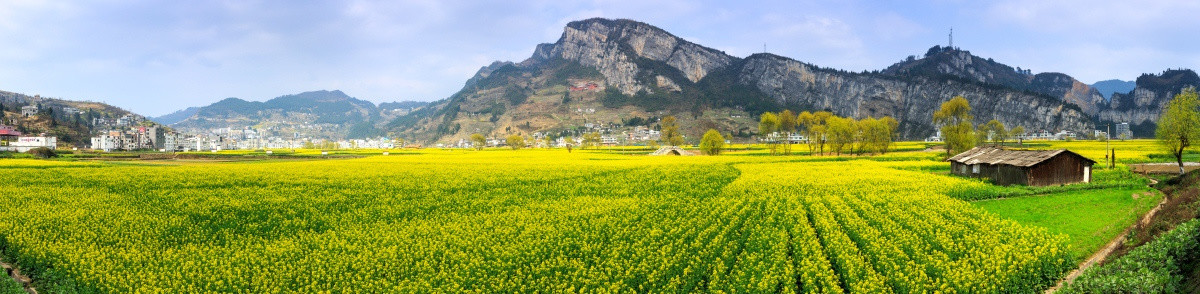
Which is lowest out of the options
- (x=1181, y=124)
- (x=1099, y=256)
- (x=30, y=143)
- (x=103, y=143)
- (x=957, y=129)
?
(x=1099, y=256)

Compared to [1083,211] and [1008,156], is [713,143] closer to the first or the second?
[1008,156]

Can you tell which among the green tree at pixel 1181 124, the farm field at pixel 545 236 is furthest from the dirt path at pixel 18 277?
the green tree at pixel 1181 124

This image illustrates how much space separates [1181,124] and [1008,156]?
55.4 feet

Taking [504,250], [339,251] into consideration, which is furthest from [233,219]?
[504,250]

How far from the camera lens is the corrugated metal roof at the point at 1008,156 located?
119 feet

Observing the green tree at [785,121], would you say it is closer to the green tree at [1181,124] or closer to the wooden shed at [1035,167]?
the green tree at [1181,124]

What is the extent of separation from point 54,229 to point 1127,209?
50129 millimetres

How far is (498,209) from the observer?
26.6 meters

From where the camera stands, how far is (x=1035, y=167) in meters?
36.0

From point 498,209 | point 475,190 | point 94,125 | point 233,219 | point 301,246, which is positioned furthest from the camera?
point 94,125

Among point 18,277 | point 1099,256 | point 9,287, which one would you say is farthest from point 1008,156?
point 18,277

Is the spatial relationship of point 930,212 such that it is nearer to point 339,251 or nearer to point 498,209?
point 498,209

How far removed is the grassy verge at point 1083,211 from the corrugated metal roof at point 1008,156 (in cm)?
313

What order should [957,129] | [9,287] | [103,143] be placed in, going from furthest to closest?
1. [103,143]
2. [957,129]
3. [9,287]
